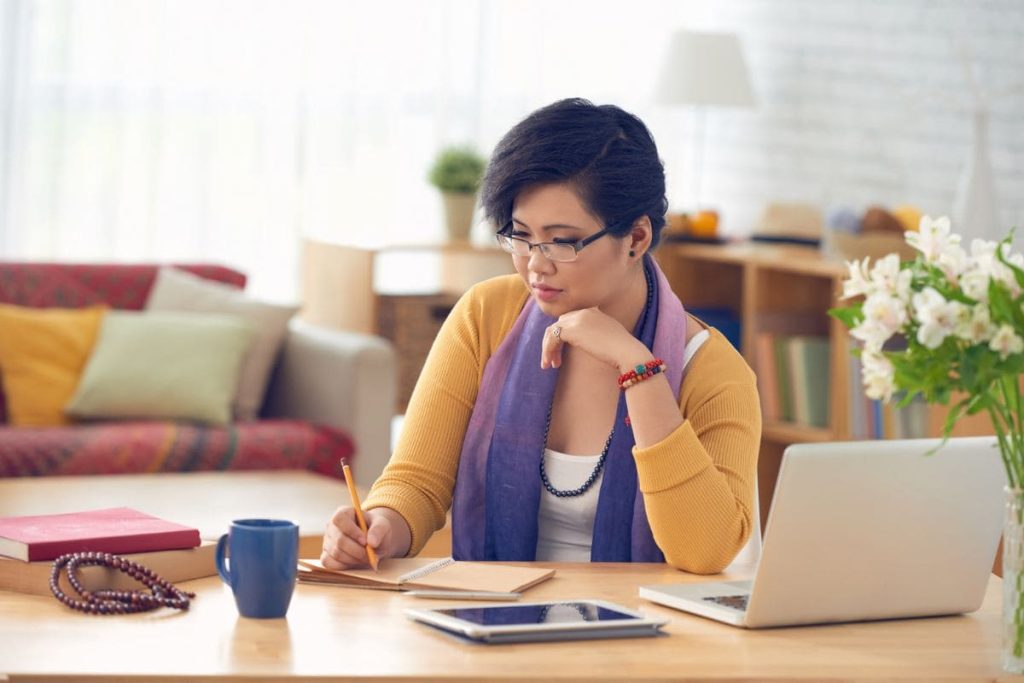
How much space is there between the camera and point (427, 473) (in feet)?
6.48

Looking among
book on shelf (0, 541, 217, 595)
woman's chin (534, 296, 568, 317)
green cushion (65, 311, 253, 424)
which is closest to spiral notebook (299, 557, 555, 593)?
book on shelf (0, 541, 217, 595)

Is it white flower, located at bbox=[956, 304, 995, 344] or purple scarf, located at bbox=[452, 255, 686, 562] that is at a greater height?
white flower, located at bbox=[956, 304, 995, 344]

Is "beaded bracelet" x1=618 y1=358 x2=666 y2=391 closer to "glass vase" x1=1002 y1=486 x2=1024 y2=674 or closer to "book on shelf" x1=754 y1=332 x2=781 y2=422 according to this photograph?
"glass vase" x1=1002 y1=486 x2=1024 y2=674

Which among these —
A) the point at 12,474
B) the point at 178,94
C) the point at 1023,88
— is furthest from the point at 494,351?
the point at 178,94

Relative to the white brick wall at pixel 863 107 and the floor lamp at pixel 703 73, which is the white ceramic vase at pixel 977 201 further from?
the floor lamp at pixel 703 73

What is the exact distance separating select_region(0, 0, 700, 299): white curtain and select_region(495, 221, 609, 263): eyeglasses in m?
2.78

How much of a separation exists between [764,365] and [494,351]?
7.51 ft

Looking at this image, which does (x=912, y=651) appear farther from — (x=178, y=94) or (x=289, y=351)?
(x=178, y=94)

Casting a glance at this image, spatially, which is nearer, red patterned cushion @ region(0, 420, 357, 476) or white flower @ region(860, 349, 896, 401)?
white flower @ region(860, 349, 896, 401)

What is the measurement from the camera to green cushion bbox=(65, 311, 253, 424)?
393 cm

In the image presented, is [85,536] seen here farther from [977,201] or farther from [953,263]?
[977,201]

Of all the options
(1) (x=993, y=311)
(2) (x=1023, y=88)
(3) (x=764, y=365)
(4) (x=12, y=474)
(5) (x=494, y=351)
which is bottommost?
(4) (x=12, y=474)

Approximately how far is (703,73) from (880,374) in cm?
332

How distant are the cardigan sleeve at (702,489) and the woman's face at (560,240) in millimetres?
245
